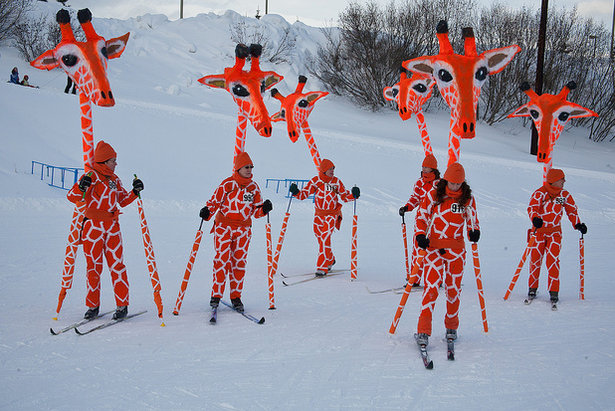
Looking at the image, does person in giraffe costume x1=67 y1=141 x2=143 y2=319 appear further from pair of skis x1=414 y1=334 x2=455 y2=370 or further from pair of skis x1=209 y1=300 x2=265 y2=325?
pair of skis x1=414 y1=334 x2=455 y2=370

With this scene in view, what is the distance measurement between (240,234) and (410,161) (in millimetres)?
13727

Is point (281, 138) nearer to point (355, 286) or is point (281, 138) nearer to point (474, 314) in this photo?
point (355, 286)

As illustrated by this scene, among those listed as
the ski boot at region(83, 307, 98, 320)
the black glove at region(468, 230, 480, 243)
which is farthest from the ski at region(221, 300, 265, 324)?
the black glove at region(468, 230, 480, 243)

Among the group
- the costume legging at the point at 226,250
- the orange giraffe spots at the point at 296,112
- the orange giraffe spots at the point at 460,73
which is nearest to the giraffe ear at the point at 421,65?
the orange giraffe spots at the point at 460,73

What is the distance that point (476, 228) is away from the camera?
562 cm

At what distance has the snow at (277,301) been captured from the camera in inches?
183

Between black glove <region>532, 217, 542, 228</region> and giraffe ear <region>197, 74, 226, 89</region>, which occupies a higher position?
giraffe ear <region>197, 74, 226, 89</region>

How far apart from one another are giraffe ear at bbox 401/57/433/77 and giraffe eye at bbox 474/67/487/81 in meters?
0.61

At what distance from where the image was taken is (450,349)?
5.50 metres

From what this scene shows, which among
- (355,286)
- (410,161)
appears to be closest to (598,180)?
(410,161)

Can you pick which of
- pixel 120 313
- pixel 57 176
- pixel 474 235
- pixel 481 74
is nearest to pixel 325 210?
pixel 481 74

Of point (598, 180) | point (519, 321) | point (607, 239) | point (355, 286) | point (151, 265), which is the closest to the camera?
point (151, 265)

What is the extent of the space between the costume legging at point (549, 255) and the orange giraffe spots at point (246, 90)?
426cm

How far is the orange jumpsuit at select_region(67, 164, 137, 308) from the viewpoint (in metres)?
6.04
